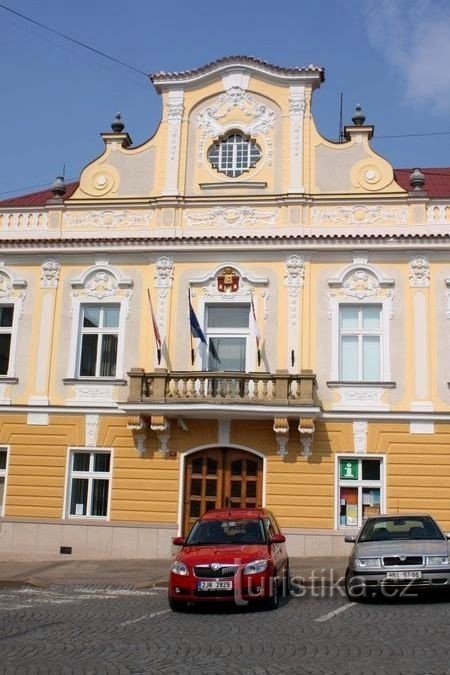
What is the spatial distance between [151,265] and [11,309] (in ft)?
13.7

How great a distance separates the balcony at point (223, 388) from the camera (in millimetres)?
18266

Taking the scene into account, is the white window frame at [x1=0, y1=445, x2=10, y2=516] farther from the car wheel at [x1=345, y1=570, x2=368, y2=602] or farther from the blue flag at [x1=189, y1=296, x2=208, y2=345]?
the car wheel at [x1=345, y1=570, x2=368, y2=602]

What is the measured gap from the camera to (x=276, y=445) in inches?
747

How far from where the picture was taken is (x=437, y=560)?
37.6 ft

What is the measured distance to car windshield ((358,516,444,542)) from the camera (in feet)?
41.4

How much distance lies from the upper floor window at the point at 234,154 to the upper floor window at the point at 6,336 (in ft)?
23.2

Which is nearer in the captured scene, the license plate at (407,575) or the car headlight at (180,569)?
the car headlight at (180,569)

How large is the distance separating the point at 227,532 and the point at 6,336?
1089cm

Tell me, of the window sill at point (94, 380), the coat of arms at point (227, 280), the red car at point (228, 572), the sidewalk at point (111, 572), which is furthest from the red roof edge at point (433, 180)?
the red car at point (228, 572)

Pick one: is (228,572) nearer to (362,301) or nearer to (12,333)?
(362,301)

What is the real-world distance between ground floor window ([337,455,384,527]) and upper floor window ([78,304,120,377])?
258 inches

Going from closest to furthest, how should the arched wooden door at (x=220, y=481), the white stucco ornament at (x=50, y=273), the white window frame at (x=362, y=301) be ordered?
the arched wooden door at (x=220, y=481), the white window frame at (x=362, y=301), the white stucco ornament at (x=50, y=273)

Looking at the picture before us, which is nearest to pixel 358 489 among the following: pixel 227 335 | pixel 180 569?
pixel 227 335

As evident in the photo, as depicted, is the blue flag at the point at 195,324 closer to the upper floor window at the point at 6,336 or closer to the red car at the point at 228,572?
the upper floor window at the point at 6,336
